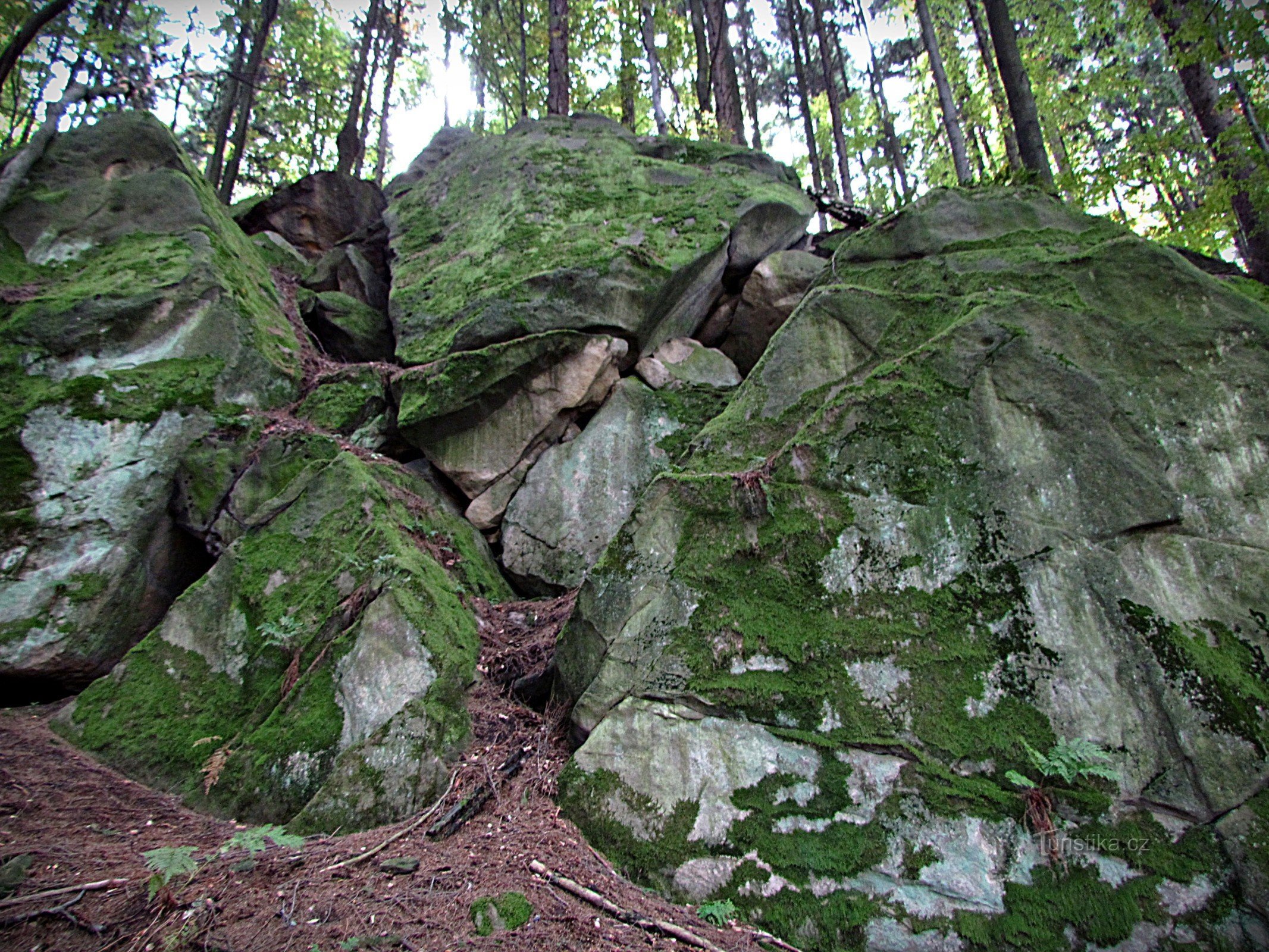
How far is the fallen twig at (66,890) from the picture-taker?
279 centimetres

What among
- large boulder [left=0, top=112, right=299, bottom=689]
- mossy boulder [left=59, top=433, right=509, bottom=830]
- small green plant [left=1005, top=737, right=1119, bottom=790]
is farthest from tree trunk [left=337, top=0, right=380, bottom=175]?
small green plant [left=1005, top=737, right=1119, bottom=790]

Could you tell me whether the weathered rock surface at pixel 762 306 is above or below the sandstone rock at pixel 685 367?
above

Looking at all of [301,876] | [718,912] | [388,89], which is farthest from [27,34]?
[388,89]

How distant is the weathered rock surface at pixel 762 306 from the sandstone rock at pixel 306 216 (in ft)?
25.3

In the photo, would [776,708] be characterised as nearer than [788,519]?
Yes

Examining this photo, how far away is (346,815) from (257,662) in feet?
5.62

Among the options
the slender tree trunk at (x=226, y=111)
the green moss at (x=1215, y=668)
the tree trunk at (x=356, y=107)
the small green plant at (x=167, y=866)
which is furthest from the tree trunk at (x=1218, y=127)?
the slender tree trunk at (x=226, y=111)

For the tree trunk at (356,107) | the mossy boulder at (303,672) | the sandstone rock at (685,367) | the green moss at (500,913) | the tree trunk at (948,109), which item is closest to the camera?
the green moss at (500,913)

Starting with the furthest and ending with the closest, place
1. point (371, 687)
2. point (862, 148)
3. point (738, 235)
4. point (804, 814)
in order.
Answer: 1. point (862, 148)
2. point (738, 235)
3. point (371, 687)
4. point (804, 814)

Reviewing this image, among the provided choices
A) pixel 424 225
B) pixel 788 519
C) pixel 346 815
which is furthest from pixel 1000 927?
pixel 424 225

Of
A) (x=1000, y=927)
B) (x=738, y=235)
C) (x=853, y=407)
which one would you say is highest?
(x=738, y=235)

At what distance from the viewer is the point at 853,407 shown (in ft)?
16.1

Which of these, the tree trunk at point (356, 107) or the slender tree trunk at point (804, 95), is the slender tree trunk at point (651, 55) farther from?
the tree trunk at point (356, 107)

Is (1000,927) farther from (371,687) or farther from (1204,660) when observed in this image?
(371,687)
